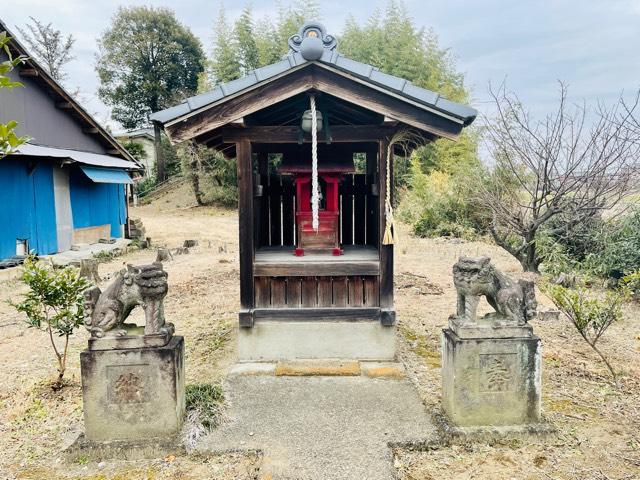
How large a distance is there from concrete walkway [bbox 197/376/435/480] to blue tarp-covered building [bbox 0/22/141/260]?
30.5 feet

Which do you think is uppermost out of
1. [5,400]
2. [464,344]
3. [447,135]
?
[447,135]

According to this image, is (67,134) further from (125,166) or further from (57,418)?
(57,418)

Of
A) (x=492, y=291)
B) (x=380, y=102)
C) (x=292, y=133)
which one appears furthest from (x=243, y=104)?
(x=492, y=291)

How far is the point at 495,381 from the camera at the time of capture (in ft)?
11.5

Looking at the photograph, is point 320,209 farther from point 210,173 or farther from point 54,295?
point 210,173

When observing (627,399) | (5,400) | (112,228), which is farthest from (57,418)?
(112,228)

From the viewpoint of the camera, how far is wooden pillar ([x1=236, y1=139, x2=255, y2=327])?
4750 mm

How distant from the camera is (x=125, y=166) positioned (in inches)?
592

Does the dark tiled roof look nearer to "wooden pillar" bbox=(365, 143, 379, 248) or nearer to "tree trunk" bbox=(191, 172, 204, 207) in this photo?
"wooden pillar" bbox=(365, 143, 379, 248)

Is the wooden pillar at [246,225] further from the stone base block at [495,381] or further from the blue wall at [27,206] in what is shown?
the blue wall at [27,206]

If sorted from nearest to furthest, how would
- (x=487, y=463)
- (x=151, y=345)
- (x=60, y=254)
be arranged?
(x=487, y=463), (x=151, y=345), (x=60, y=254)

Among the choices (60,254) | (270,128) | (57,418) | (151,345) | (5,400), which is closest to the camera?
(151,345)

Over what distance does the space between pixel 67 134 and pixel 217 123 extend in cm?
1117

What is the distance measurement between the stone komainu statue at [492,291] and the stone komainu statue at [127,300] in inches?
90.2
